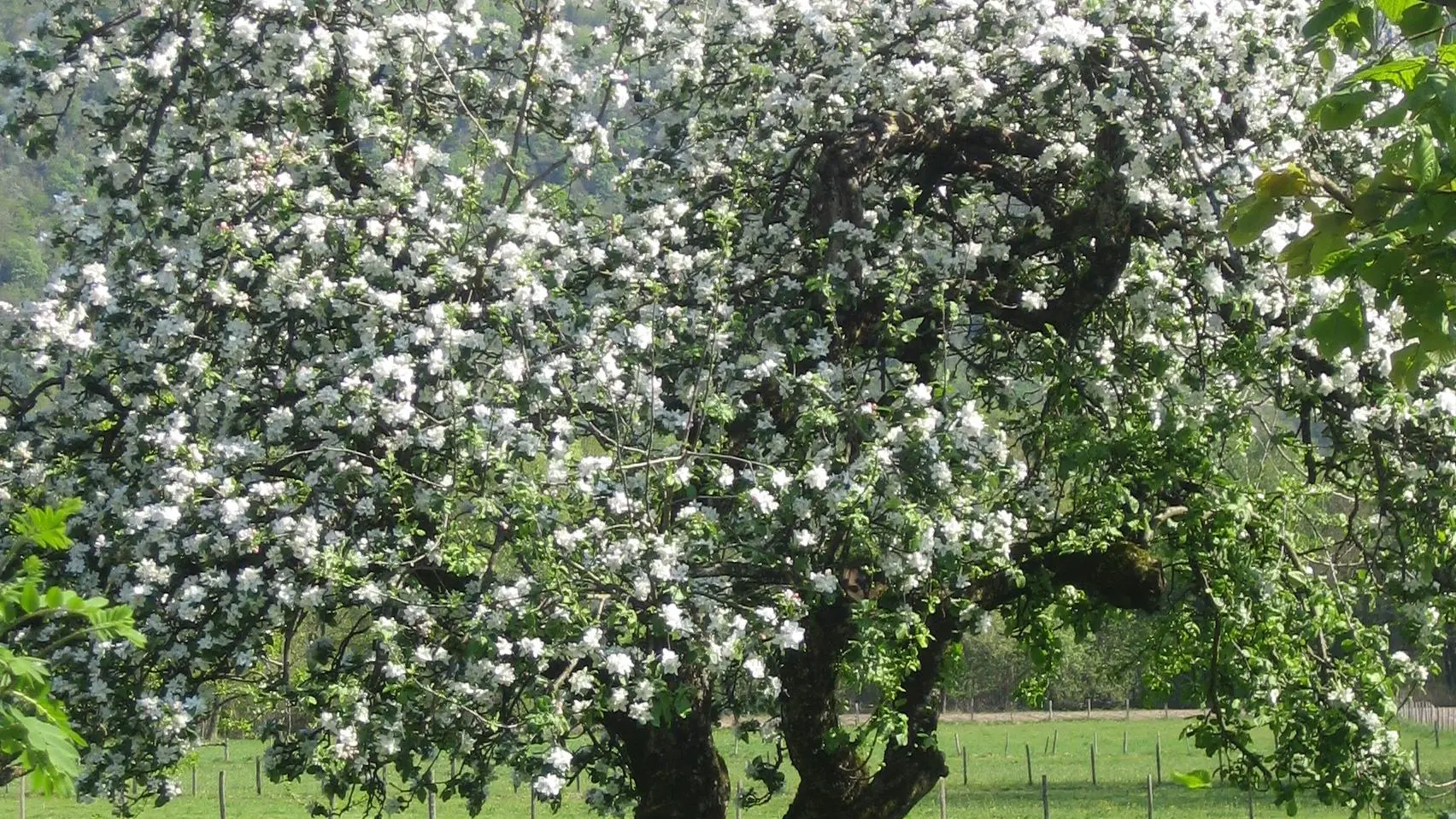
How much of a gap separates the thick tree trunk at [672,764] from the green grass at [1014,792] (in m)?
12.2

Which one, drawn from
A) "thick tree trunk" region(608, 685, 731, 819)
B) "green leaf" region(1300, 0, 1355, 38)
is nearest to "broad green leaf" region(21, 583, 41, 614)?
"green leaf" region(1300, 0, 1355, 38)

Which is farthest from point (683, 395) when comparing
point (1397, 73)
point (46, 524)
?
point (1397, 73)

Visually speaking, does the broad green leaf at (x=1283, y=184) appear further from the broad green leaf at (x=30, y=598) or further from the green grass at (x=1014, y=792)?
the green grass at (x=1014, y=792)

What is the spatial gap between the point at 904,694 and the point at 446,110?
4.38 metres

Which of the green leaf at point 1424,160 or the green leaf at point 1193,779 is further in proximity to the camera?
the green leaf at point 1193,779

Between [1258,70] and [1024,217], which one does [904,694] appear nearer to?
[1024,217]

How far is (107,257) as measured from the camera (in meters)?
8.44

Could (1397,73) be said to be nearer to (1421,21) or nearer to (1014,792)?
(1421,21)

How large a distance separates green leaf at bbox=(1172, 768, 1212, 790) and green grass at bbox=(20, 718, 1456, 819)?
17467 millimetres

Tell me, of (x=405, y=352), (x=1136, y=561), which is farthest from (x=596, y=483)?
(x=1136, y=561)

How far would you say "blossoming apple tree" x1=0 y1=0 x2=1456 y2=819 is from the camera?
7125 mm

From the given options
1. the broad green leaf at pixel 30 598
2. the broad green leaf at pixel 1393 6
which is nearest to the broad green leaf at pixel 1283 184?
the broad green leaf at pixel 1393 6

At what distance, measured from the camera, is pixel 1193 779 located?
3.03m

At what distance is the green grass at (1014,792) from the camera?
26484 millimetres
